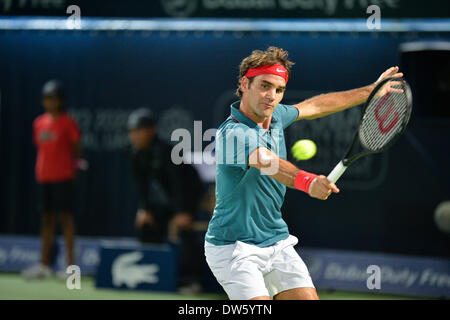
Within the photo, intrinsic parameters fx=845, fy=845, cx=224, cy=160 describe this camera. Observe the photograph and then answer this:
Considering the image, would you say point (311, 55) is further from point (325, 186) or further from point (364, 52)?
point (325, 186)

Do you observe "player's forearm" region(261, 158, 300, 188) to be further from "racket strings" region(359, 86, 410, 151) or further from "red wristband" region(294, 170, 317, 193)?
"racket strings" region(359, 86, 410, 151)

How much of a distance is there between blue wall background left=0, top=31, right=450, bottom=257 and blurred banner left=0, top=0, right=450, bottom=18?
0.33 metres

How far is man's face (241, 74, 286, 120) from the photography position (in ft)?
14.0

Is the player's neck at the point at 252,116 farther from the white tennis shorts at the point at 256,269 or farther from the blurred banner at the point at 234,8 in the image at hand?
the blurred banner at the point at 234,8

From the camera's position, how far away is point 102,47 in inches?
367

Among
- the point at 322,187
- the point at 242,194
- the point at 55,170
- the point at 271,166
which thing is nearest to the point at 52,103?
the point at 55,170

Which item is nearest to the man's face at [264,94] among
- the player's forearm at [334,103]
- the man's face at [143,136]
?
the player's forearm at [334,103]

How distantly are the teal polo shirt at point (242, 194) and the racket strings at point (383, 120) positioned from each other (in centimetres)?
55

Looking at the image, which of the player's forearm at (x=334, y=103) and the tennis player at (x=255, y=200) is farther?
the player's forearm at (x=334, y=103)

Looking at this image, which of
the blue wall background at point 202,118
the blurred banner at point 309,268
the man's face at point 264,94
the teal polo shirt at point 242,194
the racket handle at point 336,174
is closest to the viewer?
the racket handle at point 336,174

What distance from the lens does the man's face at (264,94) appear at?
14.0 feet

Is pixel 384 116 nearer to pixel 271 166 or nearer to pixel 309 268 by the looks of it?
pixel 271 166

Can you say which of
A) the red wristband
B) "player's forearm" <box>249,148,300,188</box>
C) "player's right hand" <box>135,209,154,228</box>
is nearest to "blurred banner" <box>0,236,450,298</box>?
"player's right hand" <box>135,209,154,228</box>

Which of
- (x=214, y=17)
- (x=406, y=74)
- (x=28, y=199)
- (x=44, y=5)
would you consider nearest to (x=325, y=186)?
(x=406, y=74)
